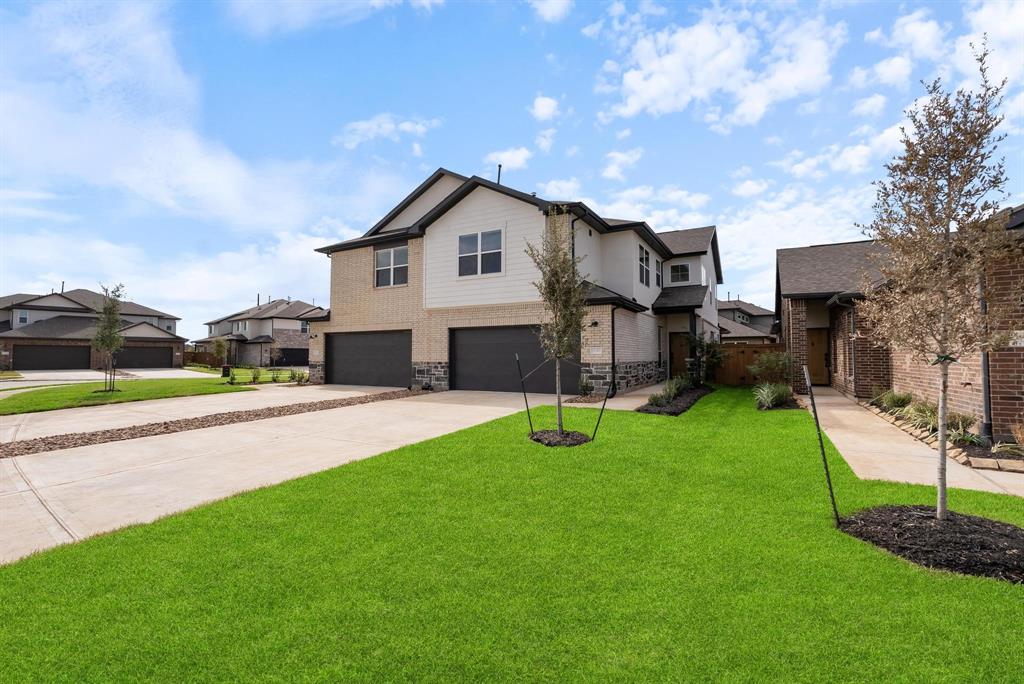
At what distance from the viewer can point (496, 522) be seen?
14.1ft

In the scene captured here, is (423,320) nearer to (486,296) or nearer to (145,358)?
(486,296)

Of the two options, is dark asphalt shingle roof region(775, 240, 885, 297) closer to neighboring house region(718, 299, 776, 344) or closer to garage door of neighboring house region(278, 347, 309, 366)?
neighboring house region(718, 299, 776, 344)

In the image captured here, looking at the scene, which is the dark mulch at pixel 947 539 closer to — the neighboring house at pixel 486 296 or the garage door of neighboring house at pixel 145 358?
the neighboring house at pixel 486 296

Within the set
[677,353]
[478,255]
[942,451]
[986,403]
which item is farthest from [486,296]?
[942,451]

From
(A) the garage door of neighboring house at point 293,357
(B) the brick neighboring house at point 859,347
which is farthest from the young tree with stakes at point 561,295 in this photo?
(A) the garage door of neighboring house at point 293,357

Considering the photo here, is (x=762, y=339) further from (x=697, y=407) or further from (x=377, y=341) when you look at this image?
(x=377, y=341)

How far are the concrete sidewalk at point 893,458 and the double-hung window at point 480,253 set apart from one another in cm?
1057

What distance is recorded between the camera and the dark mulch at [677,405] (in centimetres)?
1080

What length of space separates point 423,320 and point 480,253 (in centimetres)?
383

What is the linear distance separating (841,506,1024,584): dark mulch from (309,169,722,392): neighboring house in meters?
10.1

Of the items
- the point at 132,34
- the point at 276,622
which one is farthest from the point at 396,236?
the point at 276,622

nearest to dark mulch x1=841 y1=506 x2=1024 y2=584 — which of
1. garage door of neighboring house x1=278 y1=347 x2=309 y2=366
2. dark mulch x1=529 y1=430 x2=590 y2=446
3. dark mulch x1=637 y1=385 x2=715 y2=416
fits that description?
dark mulch x1=529 y1=430 x2=590 y2=446

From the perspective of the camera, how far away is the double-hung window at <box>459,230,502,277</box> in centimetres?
1565

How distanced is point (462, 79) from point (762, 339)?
1196 inches
